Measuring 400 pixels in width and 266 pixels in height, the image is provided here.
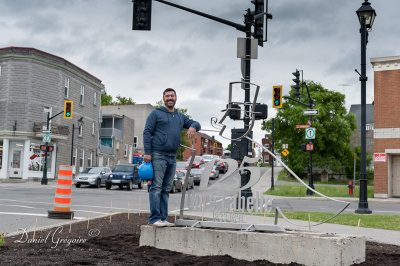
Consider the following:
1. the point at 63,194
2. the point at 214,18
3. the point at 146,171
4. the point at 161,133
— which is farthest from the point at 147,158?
the point at 214,18

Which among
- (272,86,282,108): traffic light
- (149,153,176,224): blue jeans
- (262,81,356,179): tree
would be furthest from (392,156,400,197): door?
(149,153,176,224): blue jeans

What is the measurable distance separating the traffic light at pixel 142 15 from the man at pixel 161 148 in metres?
7.52

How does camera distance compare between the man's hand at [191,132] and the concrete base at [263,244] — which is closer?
the concrete base at [263,244]

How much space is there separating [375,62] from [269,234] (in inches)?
973

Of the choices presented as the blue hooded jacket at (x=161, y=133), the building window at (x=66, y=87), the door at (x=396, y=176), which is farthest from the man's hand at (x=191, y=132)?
the building window at (x=66, y=87)

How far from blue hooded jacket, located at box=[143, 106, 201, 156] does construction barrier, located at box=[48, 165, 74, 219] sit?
4626 mm

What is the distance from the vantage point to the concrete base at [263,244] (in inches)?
205

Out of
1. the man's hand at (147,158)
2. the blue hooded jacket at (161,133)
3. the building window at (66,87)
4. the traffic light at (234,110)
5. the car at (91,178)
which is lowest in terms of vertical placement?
the car at (91,178)

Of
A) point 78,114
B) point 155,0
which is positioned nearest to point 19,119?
point 78,114

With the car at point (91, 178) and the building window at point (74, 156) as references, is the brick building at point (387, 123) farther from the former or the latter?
the building window at point (74, 156)

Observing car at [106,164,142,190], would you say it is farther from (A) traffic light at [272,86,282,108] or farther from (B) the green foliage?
(B) the green foliage

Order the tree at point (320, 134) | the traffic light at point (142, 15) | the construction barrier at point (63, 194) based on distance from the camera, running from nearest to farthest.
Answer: the construction barrier at point (63, 194)
the traffic light at point (142, 15)
the tree at point (320, 134)

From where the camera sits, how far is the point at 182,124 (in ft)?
22.1

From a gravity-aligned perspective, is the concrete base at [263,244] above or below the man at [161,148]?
below
